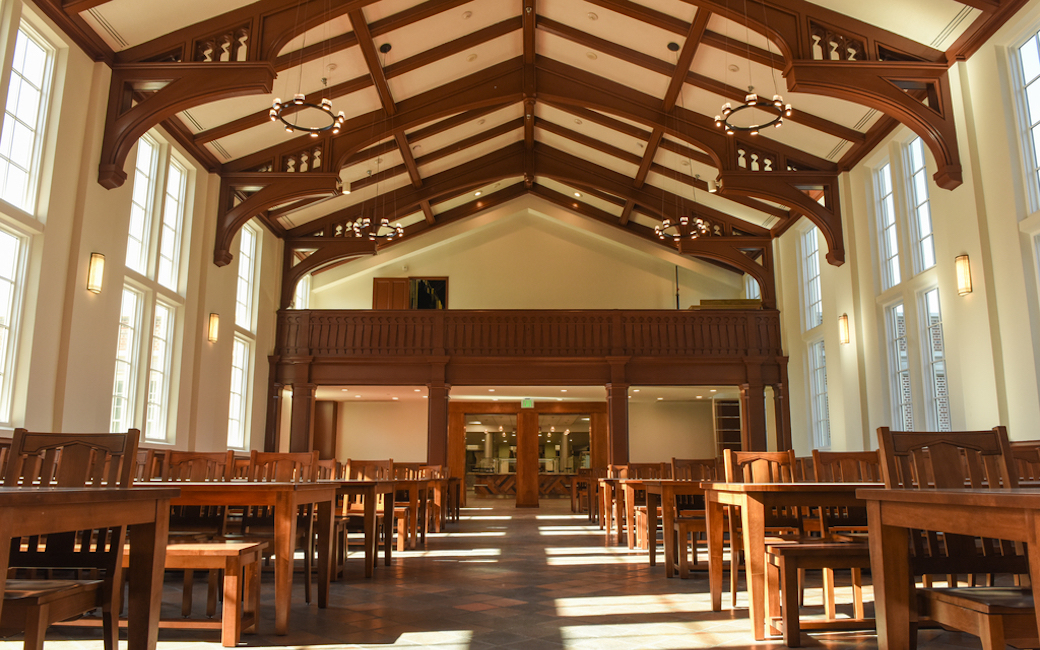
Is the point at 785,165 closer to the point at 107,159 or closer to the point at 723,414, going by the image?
the point at 723,414

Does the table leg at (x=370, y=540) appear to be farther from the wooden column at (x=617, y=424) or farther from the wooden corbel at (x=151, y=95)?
the wooden column at (x=617, y=424)

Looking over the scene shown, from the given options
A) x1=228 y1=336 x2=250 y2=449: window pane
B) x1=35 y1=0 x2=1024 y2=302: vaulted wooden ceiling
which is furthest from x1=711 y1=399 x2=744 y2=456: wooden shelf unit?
x1=228 y1=336 x2=250 y2=449: window pane

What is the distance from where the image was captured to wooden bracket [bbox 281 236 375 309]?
13.2 m

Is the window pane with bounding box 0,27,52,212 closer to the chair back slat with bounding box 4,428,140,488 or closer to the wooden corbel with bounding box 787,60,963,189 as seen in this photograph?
the chair back slat with bounding box 4,428,140,488

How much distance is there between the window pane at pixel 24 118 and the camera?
650cm

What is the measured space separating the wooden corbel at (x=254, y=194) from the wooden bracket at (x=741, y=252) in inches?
250

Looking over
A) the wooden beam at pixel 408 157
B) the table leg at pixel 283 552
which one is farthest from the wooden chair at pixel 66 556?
the wooden beam at pixel 408 157

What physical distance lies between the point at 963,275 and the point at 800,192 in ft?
10.9

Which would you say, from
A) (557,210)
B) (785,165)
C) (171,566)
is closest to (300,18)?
(171,566)

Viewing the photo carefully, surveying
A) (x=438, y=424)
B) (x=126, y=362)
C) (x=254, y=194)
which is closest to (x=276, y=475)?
(x=126, y=362)

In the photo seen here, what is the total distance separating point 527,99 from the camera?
11391 mm

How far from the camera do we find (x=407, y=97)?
10.7 meters

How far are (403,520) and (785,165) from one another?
7.17 m

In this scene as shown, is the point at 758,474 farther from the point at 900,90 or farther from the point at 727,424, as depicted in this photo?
the point at 727,424
